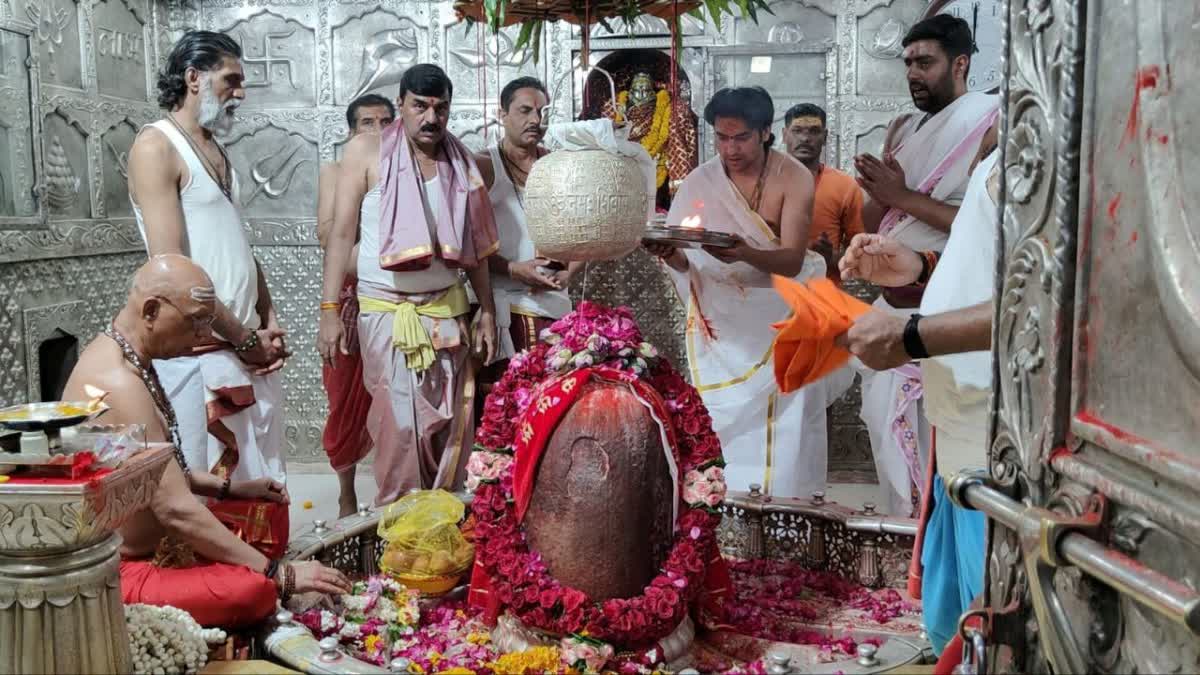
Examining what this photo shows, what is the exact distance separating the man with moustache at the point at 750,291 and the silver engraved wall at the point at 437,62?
1.06 m

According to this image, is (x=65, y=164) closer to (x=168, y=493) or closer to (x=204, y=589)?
(x=168, y=493)

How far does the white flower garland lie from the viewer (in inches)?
90.1

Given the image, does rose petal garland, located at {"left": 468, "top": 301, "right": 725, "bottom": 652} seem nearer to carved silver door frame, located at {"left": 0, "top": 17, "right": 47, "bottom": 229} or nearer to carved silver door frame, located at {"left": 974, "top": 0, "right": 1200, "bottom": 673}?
carved silver door frame, located at {"left": 974, "top": 0, "right": 1200, "bottom": 673}

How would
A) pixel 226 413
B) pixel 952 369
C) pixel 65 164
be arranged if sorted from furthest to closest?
pixel 65 164, pixel 226 413, pixel 952 369

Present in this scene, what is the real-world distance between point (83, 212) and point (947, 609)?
16.3ft

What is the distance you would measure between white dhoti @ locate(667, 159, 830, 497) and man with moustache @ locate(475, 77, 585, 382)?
2.23 feet

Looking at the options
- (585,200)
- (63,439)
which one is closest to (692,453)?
(585,200)

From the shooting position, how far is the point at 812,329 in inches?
85.5

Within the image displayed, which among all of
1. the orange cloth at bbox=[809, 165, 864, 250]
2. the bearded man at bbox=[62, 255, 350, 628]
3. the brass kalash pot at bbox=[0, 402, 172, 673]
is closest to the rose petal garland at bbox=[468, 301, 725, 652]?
the bearded man at bbox=[62, 255, 350, 628]

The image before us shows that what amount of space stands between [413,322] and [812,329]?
7.99ft

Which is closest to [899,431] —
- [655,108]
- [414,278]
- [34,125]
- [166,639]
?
[414,278]

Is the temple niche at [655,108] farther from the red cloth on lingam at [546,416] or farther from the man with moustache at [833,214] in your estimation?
the red cloth on lingam at [546,416]

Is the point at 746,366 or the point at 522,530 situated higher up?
the point at 746,366

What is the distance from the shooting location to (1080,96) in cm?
102
